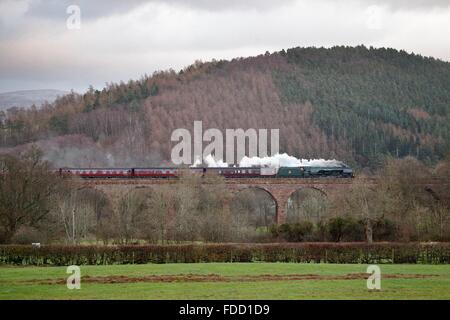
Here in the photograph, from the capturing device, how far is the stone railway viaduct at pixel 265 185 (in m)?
76.6

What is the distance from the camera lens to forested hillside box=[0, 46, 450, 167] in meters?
125

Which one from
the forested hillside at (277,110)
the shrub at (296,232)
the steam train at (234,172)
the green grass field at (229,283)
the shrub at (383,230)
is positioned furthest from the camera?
Result: the forested hillside at (277,110)

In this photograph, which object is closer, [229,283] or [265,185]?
[229,283]

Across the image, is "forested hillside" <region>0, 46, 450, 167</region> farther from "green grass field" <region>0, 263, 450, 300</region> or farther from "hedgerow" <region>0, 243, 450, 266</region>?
"green grass field" <region>0, 263, 450, 300</region>

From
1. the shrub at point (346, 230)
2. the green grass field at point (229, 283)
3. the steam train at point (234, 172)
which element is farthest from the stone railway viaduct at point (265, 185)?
the green grass field at point (229, 283)

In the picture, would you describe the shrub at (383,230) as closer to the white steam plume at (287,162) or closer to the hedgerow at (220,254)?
the hedgerow at (220,254)

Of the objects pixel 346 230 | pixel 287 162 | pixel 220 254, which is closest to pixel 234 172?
pixel 287 162

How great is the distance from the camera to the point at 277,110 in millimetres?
145000

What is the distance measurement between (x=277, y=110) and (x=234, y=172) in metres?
67.7

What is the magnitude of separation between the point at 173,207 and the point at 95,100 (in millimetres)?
90846

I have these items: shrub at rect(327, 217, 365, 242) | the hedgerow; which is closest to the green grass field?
the hedgerow

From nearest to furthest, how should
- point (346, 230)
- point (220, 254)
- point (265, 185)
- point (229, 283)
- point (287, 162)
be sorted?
point (229, 283)
point (220, 254)
point (346, 230)
point (265, 185)
point (287, 162)

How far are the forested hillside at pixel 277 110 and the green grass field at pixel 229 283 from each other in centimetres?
8008

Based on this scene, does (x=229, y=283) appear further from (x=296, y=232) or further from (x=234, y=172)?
(x=234, y=172)
